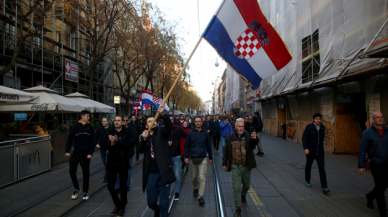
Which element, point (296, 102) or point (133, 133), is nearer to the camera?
point (133, 133)

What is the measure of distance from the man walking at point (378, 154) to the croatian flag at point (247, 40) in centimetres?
212

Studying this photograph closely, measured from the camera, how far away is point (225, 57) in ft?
17.8

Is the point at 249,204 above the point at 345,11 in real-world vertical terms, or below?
below

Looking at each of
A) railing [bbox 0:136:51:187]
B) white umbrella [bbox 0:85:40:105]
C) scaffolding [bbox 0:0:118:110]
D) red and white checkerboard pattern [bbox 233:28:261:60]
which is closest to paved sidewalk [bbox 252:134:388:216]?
red and white checkerboard pattern [bbox 233:28:261:60]

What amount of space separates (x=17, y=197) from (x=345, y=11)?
40.4 feet

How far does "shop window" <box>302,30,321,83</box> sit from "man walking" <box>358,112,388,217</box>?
7.97 meters

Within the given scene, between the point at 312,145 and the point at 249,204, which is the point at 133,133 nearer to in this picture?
the point at 249,204

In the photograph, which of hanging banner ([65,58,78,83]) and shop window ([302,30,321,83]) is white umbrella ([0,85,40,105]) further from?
shop window ([302,30,321,83])

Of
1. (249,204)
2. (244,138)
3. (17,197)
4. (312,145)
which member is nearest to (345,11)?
(312,145)

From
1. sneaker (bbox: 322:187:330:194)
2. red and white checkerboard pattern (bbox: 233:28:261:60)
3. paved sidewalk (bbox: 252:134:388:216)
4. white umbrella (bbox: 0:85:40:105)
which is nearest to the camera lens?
paved sidewalk (bbox: 252:134:388:216)

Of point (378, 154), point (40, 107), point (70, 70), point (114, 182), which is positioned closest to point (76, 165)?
point (114, 182)

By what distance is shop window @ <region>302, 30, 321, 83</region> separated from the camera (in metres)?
12.2

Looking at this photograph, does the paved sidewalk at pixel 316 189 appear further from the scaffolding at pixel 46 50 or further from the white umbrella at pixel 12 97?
the scaffolding at pixel 46 50

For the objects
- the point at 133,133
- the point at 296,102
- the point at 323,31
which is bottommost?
the point at 133,133
